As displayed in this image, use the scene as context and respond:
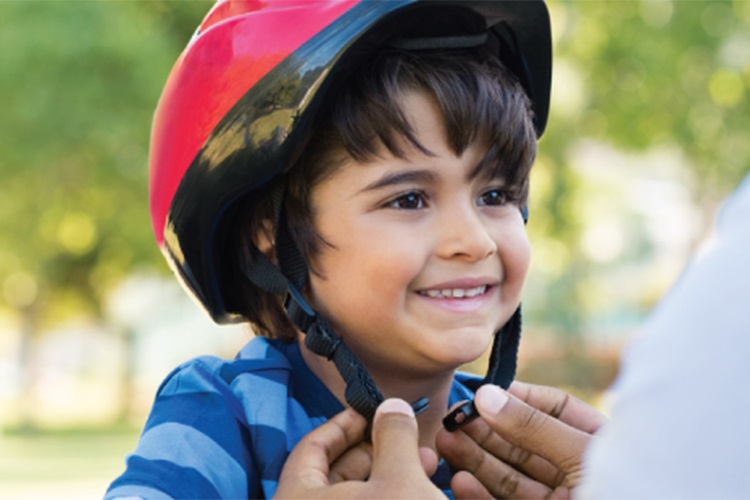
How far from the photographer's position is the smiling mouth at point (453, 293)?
253cm

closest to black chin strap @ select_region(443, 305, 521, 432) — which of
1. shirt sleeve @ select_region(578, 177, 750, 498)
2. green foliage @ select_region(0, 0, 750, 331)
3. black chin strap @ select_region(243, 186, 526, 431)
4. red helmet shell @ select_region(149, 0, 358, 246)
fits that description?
black chin strap @ select_region(243, 186, 526, 431)

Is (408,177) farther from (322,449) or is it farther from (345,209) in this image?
(322,449)

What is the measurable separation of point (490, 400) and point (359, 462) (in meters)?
0.29

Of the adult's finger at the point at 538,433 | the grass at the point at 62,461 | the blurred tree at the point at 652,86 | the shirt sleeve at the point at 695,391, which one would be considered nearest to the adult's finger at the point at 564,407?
the adult's finger at the point at 538,433

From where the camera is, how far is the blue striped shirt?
90.0 inches

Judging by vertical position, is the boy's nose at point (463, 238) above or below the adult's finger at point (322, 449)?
above

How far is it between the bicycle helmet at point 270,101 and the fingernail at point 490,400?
0.84 feet

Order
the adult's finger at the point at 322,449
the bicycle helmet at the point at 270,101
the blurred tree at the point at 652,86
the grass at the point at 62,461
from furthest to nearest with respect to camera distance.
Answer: the blurred tree at the point at 652,86 → the grass at the point at 62,461 → the bicycle helmet at the point at 270,101 → the adult's finger at the point at 322,449

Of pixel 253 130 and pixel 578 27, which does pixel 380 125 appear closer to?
pixel 253 130

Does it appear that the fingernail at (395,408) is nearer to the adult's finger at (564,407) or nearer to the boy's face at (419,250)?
the boy's face at (419,250)

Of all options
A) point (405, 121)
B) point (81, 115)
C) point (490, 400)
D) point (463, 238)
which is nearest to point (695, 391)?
point (490, 400)

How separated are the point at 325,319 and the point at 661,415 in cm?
172

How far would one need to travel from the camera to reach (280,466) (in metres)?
2.43

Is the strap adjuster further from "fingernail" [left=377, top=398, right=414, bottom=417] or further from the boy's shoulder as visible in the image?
"fingernail" [left=377, top=398, right=414, bottom=417]
